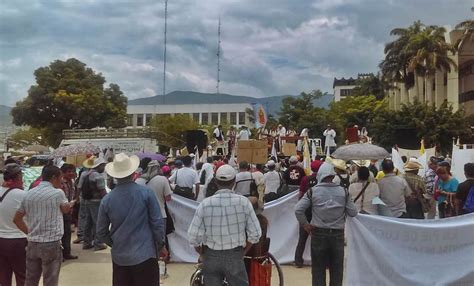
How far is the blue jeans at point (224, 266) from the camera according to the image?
4918 millimetres

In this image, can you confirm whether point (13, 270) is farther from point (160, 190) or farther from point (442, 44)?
point (442, 44)

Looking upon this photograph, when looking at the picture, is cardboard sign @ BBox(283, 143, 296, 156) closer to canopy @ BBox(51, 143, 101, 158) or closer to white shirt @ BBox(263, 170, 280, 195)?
canopy @ BBox(51, 143, 101, 158)

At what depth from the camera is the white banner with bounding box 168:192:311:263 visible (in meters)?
9.50

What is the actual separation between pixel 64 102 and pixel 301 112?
26682mm

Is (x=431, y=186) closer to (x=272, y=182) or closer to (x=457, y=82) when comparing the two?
(x=272, y=182)

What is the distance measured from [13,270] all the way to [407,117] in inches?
1675

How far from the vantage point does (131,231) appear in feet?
16.5

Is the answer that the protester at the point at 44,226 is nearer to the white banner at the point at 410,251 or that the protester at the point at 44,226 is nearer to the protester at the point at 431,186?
the white banner at the point at 410,251

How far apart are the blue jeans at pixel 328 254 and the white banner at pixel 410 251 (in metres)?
0.55

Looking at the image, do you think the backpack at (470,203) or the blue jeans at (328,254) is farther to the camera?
the backpack at (470,203)

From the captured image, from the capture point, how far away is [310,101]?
212ft

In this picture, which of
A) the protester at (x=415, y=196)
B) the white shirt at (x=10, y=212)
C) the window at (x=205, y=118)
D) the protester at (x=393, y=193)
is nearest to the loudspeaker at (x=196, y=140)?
the protester at (x=415, y=196)

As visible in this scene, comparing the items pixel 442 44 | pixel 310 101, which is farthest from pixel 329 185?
pixel 310 101

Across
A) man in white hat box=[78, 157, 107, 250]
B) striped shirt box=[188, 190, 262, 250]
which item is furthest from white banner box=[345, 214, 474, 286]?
man in white hat box=[78, 157, 107, 250]
